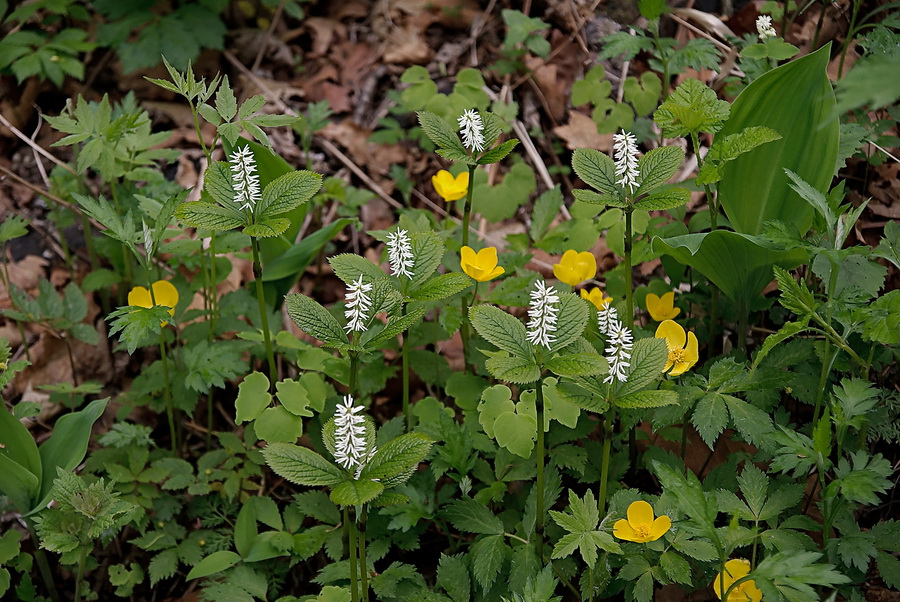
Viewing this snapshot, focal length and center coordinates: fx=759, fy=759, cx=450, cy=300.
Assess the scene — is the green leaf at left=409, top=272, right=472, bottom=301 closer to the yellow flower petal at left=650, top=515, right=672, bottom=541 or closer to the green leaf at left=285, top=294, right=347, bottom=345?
the green leaf at left=285, top=294, right=347, bottom=345

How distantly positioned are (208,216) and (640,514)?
1.10 meters

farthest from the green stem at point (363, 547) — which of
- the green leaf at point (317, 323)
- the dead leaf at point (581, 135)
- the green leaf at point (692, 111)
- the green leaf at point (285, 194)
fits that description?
the dead leaf at point (581, 135)

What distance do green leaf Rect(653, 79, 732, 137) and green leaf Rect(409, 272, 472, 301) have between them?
2.03 feet

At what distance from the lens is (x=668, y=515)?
1.49m

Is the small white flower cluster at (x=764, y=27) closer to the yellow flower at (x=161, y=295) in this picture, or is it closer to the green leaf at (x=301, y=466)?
the green leaf at (x=301, y=466)

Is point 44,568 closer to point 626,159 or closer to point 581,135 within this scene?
point 626,159

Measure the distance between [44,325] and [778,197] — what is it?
2165 mm

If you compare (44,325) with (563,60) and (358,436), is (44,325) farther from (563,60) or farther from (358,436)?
(563,60)

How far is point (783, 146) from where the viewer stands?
1.90 meters

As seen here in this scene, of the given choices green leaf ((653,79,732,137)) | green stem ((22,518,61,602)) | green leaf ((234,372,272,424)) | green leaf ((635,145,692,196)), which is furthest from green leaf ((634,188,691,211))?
green stem ((22,518,61,602))

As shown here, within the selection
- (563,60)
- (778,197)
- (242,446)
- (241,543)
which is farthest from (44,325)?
(563,60)

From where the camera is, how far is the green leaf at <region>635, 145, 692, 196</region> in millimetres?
1631

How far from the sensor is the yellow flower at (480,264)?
187 cm

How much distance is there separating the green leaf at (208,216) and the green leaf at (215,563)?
80 centimetres
